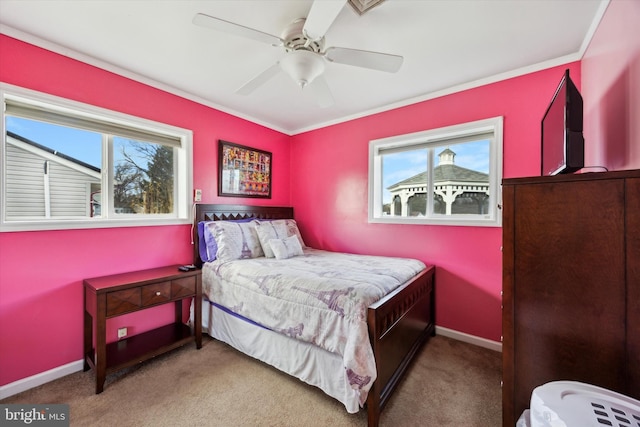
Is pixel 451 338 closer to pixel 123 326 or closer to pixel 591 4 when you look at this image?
pixel 591 4

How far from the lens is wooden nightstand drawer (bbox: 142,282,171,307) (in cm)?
205

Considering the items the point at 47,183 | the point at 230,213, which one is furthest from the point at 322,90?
the point at 47,183

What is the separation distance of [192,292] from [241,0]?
2220mm

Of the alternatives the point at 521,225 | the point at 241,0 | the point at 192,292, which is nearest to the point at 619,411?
the point at 521,225

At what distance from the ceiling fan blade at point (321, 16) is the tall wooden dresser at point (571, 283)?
3.81 feet

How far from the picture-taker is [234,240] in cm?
274

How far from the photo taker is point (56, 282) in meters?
1.98

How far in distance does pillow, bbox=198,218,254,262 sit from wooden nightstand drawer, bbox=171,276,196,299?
36cm

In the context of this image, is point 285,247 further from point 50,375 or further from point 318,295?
point 50,375

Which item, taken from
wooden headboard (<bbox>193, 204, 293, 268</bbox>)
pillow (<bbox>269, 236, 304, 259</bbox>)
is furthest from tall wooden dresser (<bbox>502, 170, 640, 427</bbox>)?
wooden headboard (<bbox>193, 204, 293, 268</bbox>)

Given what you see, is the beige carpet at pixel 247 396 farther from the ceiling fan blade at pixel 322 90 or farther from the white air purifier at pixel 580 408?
the ceiling fan blade at pixel 322 90

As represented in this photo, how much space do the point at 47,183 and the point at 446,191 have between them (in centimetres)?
358

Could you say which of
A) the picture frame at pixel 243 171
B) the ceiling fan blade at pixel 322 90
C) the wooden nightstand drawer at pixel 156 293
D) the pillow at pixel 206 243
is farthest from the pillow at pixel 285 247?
the ceiling fan blade at pixel 322 90

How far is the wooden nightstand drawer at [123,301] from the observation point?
188 cm
